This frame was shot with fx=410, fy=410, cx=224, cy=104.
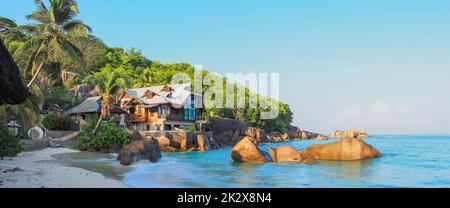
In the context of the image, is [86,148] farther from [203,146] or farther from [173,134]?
[203,146]

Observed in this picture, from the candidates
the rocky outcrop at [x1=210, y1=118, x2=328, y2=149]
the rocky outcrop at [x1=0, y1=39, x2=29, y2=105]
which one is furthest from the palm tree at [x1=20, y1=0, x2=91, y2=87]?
the rocky outcrop at [x1=210, y1=118, x2=328, y2=149]

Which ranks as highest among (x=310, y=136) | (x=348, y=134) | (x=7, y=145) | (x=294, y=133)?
(x=7, y=145)

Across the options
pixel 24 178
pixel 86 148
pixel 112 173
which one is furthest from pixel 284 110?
pixel 24 178

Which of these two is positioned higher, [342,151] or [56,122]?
[56,122]

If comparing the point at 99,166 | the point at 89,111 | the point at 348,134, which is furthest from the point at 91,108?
the point at 348,134

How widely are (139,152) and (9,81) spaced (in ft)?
50.8

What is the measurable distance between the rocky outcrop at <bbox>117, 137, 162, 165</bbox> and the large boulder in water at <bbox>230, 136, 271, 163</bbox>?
222 inches

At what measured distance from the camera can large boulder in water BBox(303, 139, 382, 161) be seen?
99.5ft

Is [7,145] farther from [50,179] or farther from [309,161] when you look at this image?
[309,161]

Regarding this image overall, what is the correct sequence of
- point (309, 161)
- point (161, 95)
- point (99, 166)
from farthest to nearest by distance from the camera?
point (161, 95), point (309, 161), point (99, 166)

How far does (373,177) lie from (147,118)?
103 feet

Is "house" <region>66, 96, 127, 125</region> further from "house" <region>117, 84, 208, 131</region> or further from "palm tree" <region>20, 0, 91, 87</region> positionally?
"palm tree" <region>20, 0, 91, 87</region>

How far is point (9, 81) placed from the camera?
1090 centimetres
